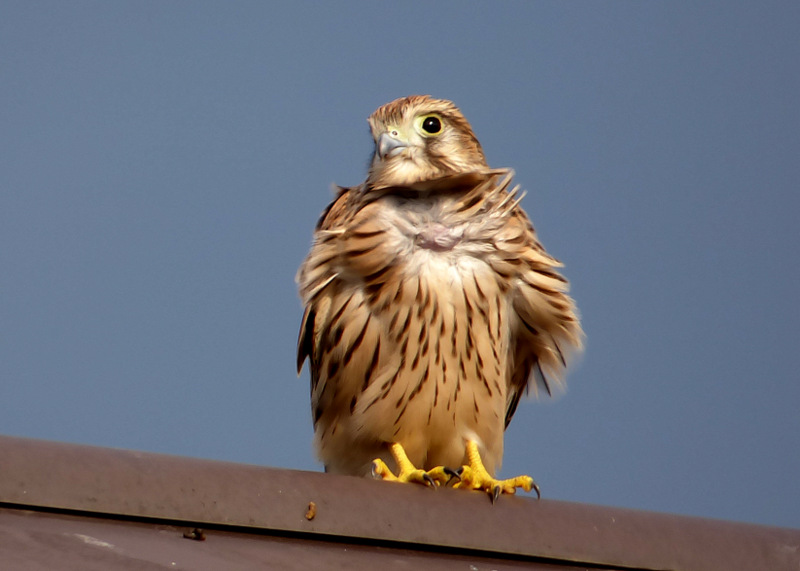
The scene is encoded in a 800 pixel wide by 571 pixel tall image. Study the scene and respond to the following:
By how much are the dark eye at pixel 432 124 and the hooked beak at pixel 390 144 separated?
0.35 feet

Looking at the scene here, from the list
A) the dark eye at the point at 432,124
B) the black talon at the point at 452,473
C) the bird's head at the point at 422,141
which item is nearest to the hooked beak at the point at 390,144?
the bird's head at the point at 422,141

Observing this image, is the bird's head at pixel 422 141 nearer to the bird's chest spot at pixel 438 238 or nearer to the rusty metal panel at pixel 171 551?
the bird's chest spot at pixel 438 238

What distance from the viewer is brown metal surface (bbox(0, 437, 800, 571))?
176 cm

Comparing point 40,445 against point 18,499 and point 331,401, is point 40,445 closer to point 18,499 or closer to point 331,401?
point 18,499

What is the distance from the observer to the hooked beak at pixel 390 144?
347cm

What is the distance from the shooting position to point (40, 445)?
1741 millimetres

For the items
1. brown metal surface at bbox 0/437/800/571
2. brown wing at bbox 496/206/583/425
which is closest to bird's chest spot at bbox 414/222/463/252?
brown wing at bbox 496/206/583/425

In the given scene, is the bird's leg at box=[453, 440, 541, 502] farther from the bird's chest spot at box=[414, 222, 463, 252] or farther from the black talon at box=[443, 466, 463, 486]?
the bird's chest spot at box=[414, 222, 463, 252]

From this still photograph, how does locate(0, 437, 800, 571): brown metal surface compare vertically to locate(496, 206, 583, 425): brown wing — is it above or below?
below

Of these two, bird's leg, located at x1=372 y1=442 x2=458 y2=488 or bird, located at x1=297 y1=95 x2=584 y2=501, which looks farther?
bird, located at x1=297 y1=95 x2=584 y2=501

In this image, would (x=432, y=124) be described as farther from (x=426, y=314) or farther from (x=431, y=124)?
(x=426, y=314)

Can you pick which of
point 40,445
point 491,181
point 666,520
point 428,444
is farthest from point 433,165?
point 40,445

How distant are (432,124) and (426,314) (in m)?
0.78

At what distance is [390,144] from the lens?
3492 mm
